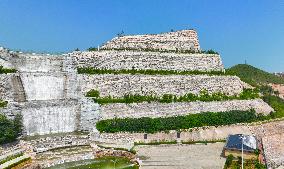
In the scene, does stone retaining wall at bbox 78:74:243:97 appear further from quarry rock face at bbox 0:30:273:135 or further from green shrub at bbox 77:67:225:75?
green shrub at bbox 77:67:225:75

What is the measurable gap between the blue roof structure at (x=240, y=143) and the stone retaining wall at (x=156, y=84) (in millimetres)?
14141

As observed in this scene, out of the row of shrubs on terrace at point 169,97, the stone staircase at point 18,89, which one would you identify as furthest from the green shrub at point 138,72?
the stone staircase at point 18,89

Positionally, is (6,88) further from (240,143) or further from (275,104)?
(275,104)

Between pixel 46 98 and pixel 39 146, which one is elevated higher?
pixel 46 98

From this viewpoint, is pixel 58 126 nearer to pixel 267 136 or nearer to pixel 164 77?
pixel 164 77

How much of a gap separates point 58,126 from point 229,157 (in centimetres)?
1885

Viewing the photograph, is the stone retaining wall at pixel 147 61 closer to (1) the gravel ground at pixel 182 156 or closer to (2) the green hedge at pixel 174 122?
(2) the green hedge at pixel 174 122

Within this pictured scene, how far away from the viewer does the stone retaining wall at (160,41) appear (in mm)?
69938

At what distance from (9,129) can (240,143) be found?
867 inches

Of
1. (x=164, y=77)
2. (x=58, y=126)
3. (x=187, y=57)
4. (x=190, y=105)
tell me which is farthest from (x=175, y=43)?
(x=58, y=126)

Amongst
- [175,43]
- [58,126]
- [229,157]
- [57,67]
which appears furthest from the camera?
[175,43]

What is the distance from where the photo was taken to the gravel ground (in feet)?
144

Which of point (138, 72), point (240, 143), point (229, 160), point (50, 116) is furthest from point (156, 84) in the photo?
point (229, 160)

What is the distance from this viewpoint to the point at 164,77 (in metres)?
61.9
